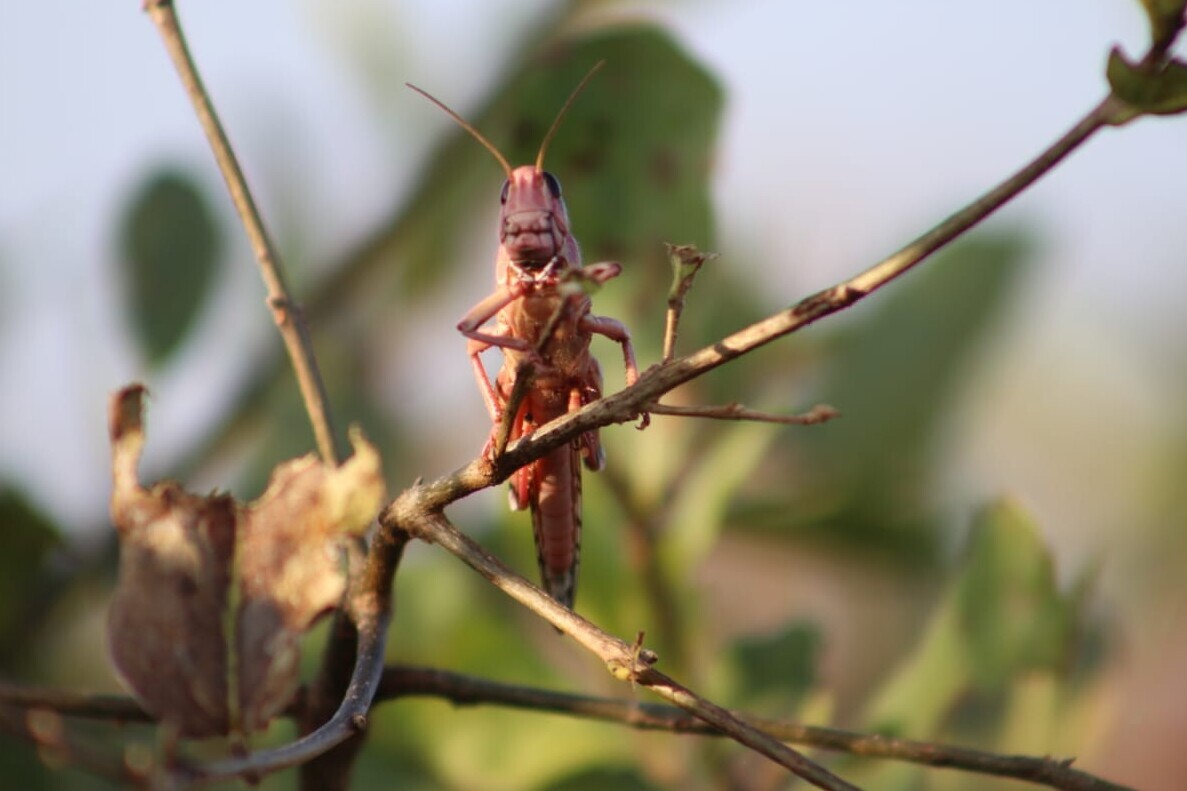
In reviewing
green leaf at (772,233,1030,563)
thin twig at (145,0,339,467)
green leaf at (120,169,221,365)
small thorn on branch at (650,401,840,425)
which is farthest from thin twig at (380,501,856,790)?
green leaf at (120,169,221,365)

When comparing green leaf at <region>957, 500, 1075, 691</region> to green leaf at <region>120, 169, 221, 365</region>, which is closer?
green leaf at <region>957, 500, 1075, 691</region>

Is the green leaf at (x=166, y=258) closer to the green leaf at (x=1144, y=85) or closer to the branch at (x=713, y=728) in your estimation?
the branch at (x=713, y=728)

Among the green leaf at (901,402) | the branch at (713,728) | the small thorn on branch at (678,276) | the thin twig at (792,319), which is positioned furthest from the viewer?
the green leaf at (901,402)

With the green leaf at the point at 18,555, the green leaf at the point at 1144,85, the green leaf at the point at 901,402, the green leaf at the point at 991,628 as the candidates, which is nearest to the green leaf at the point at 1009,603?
the green leaf at the point at 991,628

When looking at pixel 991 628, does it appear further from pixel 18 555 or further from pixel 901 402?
pixel 18 555

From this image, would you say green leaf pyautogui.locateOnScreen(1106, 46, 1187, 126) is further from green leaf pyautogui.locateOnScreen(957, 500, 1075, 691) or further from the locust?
green leaf pyautogui.locateOnScreen(957, 500, 1075, 691)

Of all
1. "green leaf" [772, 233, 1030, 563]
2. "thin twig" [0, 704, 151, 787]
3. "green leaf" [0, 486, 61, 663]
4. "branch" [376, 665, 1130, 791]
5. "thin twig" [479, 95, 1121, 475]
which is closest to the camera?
"thin twig" [0, 704, 151, 787]
